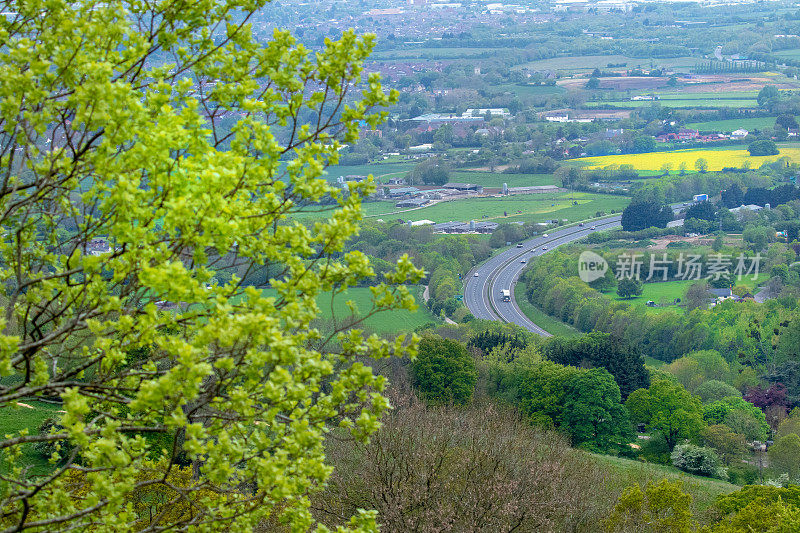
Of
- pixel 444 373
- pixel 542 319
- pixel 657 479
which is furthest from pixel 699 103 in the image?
pixel 657 479

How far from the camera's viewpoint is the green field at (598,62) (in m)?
178

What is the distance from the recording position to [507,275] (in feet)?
255

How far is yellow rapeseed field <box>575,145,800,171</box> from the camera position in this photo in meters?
113

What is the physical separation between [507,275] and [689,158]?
2118 inches

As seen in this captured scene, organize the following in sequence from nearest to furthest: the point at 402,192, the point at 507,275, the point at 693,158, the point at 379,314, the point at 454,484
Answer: the point at 454,484, the point at 379,314, the point at 507,275, the point at 402,192, the point at 693,158

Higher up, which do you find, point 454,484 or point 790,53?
point 790,53

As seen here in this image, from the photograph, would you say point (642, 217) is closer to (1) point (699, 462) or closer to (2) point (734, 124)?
(2) point (734, 124)

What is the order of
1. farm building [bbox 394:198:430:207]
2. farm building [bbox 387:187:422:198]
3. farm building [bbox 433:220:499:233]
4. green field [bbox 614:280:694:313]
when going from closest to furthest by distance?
green field [bbox 614:280:694:313] → farm building [bbox 433:220:499:233] → farm building [bbox 394:198:430:207] → farm building [bbox 387:187:422:198]

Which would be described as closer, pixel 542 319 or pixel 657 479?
pixel 657 479

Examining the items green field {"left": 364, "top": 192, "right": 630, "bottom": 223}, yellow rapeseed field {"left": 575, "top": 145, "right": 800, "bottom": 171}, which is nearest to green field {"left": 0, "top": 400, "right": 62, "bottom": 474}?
green field {"left": 364, "top": 192, "right": 630, "bottom": 223}

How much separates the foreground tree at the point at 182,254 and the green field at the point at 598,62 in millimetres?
179785

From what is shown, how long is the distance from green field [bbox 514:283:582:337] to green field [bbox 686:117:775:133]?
2924 inches

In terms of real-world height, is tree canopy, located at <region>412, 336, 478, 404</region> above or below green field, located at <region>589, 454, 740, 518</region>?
above

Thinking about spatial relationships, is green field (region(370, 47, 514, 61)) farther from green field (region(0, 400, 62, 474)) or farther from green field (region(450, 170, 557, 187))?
green field (region(0, 400, 62, 474))
